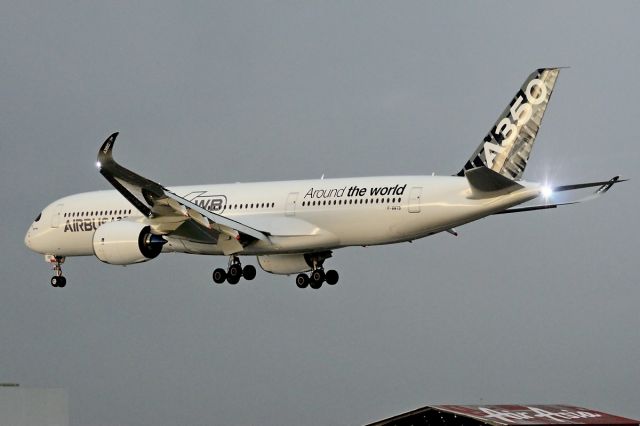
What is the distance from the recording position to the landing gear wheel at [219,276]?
56594 millimetres

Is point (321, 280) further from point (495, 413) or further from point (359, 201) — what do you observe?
point (495, 413)

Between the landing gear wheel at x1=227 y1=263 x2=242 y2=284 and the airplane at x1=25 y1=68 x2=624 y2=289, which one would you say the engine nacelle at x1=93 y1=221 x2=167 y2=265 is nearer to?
the airplane at x1=25 y1=68 x2=624 y2=289

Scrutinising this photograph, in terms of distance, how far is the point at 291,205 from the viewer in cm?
5469

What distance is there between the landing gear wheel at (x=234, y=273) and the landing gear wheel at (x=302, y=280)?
2952mm

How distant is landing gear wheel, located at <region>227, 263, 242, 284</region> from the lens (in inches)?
2219

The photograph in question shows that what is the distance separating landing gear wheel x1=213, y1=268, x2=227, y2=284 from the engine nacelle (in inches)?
109

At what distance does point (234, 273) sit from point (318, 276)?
3514 millimetres

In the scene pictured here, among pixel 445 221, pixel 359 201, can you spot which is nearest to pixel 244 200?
pixel 359 201

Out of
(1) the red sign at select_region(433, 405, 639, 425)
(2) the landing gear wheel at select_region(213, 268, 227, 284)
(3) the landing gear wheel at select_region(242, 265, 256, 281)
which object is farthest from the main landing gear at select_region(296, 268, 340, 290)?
(1) the red sign at select_region(433, 405, 639, 425)

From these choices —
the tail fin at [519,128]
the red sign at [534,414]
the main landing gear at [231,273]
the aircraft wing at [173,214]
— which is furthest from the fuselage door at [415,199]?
the main landing gear at [231,273]

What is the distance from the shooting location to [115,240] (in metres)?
54.6

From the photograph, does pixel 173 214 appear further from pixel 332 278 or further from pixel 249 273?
pixel 332 278

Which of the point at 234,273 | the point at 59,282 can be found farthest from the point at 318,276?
the point at 59,282

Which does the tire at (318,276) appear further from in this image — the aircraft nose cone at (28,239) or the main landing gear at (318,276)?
the aircraft nose cone at (28,239)
